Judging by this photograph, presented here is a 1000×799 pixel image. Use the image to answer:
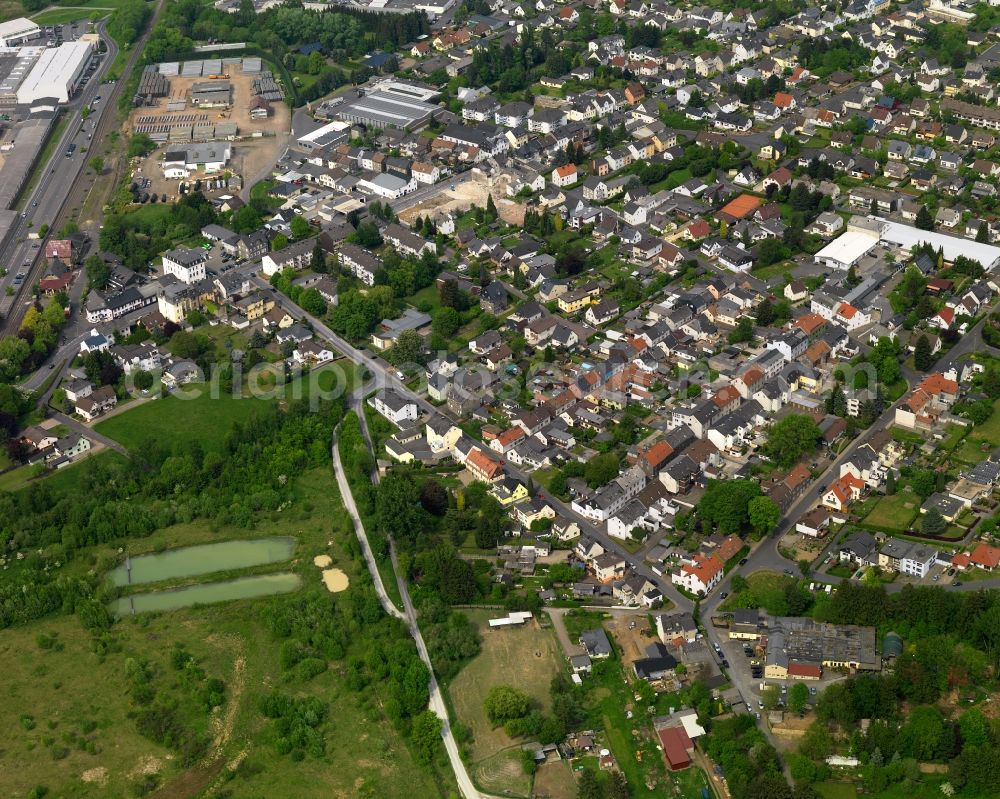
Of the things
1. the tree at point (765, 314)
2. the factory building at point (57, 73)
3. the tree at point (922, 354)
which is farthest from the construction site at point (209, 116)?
the tree at point (922, 354)

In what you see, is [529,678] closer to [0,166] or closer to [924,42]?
[0,166]

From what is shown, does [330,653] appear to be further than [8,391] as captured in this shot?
No

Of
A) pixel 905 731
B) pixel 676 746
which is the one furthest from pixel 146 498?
pixel 905 731

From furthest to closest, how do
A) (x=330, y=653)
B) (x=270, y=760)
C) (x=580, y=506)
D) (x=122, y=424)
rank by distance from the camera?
1. (x=122, y=424)
2. (x=580, y=506)
3. (x=330, y=653)
4. (x=270, y=760)

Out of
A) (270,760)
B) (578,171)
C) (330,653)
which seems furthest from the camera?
(578,171)

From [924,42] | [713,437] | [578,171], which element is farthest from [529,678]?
[924,42]
